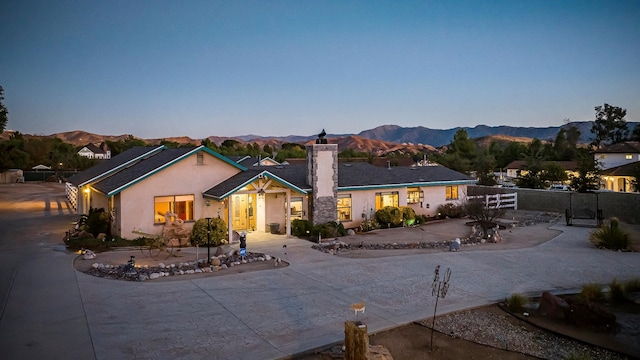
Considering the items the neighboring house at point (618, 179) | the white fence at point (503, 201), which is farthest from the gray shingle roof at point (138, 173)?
the neighboring house at point (618, 179)

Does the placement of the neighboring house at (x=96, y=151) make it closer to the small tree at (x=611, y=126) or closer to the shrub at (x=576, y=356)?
the small tree at (x=611, y=126)

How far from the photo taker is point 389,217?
77.8 feet

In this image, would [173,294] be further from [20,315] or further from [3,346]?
[3,346]

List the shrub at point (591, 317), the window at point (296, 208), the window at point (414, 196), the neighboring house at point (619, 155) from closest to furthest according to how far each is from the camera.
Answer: the shrub at point (591, 317), the window at point (296, 208), the window at point (414, 196), the neighboring house at point (619, 155)

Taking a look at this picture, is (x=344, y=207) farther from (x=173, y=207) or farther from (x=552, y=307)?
(x=552, y=307)

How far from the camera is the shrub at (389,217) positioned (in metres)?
23.7

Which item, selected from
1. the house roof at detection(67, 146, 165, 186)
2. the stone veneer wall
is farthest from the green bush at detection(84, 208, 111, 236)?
the stone veneer wall

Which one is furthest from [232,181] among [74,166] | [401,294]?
[74,166]

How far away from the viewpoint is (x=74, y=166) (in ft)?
221

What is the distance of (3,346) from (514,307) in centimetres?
1041

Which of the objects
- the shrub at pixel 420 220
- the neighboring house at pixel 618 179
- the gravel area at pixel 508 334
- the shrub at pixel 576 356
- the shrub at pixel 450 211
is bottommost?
the gravel area at pixel 508 334

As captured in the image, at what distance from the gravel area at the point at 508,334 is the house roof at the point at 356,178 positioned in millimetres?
11189

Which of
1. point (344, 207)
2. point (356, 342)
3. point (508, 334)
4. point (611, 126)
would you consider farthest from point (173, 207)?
point (611, 126)

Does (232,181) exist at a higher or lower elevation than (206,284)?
higher
